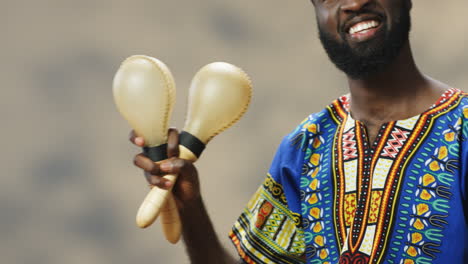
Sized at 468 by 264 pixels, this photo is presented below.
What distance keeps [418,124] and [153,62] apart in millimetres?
462

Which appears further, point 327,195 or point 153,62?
point 327,195

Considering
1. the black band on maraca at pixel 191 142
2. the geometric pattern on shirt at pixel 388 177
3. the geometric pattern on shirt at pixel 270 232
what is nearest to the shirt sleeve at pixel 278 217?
the geometric pattern on shirt at pixel 270 232

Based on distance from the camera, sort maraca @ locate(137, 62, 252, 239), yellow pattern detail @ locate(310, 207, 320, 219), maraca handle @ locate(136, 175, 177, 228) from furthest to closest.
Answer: yellow pattern detail @ locate(310, 207, 320, 219), maraca @ locate(137, 62, 252, 239), maraca handle @ locate(136, 175, 177, 228)

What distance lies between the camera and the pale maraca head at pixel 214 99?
1.33m

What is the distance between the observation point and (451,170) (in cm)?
128

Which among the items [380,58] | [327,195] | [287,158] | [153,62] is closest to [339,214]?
[327,195]

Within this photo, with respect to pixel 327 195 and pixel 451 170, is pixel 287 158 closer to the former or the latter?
pixel 327 195

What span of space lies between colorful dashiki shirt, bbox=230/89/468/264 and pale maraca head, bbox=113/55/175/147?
311mm

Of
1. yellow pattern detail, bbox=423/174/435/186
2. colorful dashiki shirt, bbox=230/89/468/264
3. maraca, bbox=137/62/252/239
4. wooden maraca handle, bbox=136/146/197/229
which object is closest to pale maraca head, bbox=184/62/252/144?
maraca, bbox=137/62/252/239

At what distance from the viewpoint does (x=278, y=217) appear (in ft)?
5.11

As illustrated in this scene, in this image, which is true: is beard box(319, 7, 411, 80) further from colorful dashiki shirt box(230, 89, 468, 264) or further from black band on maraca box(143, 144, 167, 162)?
black band on maraca box(143, 144, 167, 162)

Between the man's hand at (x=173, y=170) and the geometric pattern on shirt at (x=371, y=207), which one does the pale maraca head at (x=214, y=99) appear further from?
the geometric pattern on shirt at (x=371, y=207)

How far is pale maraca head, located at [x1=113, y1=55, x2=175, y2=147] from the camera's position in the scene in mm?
1296

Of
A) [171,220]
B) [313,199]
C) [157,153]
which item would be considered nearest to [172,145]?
[157,153]
